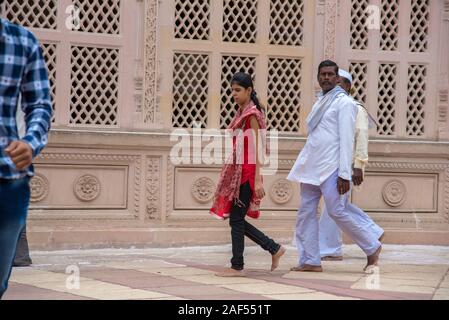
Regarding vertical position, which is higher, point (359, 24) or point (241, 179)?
point (359, 24)

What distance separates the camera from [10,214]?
161 inches

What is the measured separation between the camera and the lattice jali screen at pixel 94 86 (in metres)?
10.4

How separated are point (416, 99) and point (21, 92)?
26.5 ft

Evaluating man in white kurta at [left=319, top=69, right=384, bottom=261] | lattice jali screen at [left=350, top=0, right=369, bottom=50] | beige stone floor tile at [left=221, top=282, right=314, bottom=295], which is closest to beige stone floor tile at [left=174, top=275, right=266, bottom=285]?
beige stone floor tile at [left=221, top=282, right=314, bottom=295]

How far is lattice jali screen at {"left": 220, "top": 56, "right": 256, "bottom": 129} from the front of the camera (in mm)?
11023

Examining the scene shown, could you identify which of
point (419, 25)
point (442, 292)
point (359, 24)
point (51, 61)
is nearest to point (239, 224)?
point (442, 292)

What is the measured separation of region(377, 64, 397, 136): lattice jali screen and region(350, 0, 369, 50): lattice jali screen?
1.16 feet

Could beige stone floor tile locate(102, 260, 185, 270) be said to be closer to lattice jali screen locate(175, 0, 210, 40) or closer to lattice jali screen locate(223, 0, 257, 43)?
lattice jali screen locate(175, 0, 210, 40)

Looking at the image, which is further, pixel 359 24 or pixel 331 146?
pixel 359 24

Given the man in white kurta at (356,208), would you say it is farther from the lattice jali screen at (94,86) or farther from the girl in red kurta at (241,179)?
the lattice jali screen at (94,86)

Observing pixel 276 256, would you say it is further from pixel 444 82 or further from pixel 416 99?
pixel 444 82

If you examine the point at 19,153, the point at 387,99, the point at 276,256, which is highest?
the point at 387,99

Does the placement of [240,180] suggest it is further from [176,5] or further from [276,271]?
[176,5]
